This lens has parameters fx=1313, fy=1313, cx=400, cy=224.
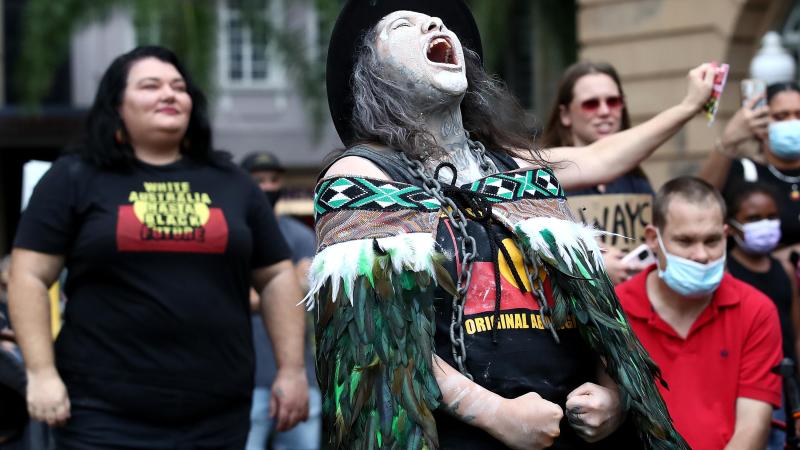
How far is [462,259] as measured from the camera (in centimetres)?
329

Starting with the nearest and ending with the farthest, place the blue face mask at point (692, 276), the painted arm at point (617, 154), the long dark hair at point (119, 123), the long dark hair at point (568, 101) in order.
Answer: the painted arm at point (617, 154), the blue face mask at point (692, 276), the long dark hair at point (119, 123), the long dark hair at point (568, 101)

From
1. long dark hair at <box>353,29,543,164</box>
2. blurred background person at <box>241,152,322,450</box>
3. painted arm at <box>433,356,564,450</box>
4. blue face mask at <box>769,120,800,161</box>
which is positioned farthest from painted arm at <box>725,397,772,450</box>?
blurred background person at <box>241,152,322,450</box>

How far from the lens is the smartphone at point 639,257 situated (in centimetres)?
527

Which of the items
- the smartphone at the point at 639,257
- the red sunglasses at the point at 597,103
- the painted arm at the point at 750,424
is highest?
the red sunglasses at the point at 597,103

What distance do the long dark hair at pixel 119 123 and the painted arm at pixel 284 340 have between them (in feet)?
1.87

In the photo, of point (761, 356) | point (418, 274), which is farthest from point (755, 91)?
point (418, 274)

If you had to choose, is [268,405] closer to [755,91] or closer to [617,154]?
[755,91]

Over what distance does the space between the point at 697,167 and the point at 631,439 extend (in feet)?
29.3

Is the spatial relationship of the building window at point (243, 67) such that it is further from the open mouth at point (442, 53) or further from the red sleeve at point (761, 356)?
the open mouth at point (442, 53)

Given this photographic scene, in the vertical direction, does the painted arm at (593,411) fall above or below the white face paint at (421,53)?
below

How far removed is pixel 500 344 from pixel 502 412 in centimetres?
20

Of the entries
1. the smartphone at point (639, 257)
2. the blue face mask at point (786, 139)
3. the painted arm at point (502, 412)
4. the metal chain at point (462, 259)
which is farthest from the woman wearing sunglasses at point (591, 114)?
the painted arm at point (502, 412)

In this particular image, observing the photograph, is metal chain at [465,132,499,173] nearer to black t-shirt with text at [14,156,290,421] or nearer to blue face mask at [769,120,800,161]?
black t-shirt with text at [14,156,290,421]

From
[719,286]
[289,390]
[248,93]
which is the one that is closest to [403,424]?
[719,286]
